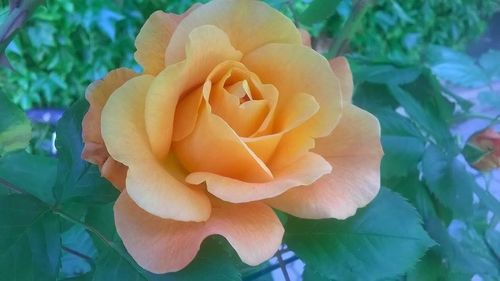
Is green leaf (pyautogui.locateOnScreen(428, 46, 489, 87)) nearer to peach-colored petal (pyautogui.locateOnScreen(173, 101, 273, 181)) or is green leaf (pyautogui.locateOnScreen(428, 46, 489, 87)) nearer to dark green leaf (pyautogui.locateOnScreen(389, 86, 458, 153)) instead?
dark green leaf (pyautogui.locateOnScreen(389, 86, 458, 153))

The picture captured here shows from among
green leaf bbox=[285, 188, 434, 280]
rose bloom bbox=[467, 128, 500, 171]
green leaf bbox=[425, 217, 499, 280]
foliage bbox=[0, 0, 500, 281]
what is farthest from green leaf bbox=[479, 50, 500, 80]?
green leaf bbox=[285, 188, 434, 280]

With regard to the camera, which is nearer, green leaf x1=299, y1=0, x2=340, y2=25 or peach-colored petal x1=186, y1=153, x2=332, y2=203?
peach-colored petal x1=186, y1=153, x2=332, y2=203

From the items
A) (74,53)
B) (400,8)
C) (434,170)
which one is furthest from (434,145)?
(400,8)

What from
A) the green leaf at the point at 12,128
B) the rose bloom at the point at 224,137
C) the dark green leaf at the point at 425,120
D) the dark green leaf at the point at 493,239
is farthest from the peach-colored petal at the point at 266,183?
the dark green leaf at the point at 493,239

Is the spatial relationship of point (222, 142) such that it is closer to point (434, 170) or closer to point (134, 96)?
point (134, 96)

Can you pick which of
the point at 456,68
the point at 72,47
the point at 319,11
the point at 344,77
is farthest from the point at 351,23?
the point at 72,47

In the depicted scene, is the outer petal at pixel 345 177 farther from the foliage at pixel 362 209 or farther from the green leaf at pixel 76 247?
the green leaf at pixel 76 247

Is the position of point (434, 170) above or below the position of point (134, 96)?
below
